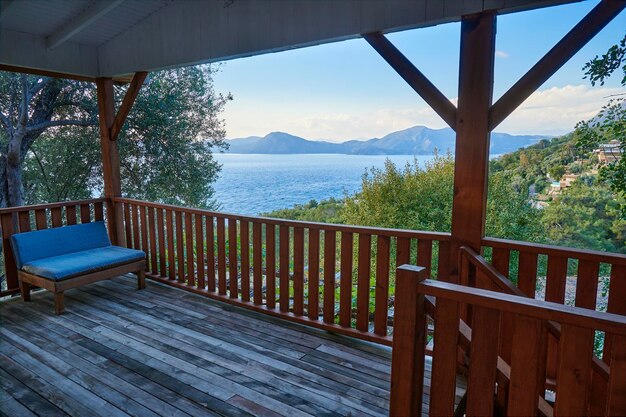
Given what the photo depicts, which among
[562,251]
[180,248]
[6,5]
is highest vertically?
[6,5]

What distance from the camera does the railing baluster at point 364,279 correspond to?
3.00 metres

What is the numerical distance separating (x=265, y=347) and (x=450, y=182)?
291 inches

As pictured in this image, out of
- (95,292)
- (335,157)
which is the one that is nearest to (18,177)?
(95,292)

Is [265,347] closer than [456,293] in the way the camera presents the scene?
No

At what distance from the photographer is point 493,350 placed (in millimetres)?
1267

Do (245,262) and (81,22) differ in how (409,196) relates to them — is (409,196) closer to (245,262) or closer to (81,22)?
(245,262)

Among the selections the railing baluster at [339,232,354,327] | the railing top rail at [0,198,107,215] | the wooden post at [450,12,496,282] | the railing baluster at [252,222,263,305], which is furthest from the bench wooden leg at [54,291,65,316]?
the wooden post at [450,12,496,282]

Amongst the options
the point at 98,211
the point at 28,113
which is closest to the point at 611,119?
the point at 98,211

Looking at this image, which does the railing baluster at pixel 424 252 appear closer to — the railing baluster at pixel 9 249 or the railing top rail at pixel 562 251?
the railing top rail at pixel 562 251

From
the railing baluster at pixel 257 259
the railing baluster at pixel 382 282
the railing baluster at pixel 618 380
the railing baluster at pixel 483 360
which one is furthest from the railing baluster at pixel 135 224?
the railing baluster at pixel 618 380

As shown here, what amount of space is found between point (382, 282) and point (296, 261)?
784 millimetres

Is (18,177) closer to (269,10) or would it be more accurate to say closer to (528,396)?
(269,10)

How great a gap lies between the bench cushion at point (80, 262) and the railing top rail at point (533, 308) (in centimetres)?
350

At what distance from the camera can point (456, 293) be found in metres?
1.32
